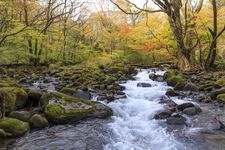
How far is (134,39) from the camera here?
2703 centimetres

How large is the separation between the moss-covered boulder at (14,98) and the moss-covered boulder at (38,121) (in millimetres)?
955

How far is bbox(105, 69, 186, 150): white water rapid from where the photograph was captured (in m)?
6.39

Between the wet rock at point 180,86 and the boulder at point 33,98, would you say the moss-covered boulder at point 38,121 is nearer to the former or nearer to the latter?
the boulder at point 33,98

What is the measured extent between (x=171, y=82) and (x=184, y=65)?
410 centimetres

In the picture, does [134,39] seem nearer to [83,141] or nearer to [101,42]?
[101,42]

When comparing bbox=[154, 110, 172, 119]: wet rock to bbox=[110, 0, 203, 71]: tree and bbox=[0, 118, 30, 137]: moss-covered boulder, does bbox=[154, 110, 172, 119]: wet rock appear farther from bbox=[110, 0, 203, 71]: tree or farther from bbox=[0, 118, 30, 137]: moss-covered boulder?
bbox=[110, 0, 203, 71]: tree

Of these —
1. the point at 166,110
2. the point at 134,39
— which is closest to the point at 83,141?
the point at 166,110

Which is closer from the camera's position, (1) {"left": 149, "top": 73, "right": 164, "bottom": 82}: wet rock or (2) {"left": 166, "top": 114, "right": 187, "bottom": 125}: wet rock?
(2) {"left": 166, "top": 114, "right": 187, "bottom": 125}: wet rock

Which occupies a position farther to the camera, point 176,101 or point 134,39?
point 134,39

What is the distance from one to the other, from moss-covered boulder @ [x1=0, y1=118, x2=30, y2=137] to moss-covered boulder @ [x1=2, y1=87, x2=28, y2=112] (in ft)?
3.69

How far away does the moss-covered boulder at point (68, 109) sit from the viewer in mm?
7838

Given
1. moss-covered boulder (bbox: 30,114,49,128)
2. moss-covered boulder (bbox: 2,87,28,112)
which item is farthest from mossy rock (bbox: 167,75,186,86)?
moss-covered boulder (bbox: 30,114,49,128)

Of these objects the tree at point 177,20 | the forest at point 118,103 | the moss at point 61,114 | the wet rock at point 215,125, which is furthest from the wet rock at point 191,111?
the tree at point 177,20

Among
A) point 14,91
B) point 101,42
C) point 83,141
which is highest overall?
point 101,42
